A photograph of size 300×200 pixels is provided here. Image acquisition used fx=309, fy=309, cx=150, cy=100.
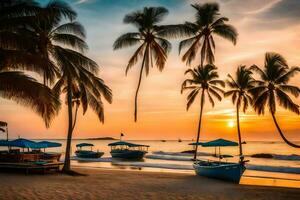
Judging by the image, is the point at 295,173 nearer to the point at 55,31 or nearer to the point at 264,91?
the point at 264,91

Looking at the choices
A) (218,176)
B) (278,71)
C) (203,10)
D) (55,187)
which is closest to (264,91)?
(278,71)

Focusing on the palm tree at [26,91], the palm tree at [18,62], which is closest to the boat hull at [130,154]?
the palm tree at [18,62]

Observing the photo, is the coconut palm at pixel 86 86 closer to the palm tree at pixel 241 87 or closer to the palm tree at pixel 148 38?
the palm tree at pixel 148 38

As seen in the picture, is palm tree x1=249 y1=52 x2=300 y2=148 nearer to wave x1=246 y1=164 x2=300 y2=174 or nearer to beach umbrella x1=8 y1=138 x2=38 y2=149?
wave x1=246 y1=164 x2=300 y2=174

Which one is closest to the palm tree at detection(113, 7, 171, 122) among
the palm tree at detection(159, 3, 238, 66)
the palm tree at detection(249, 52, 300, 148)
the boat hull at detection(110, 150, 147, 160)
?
the palm tree at detection(159, 3, 238, 66)

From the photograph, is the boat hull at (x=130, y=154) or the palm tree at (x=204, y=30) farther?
the boat hull at (x=130, y=154)

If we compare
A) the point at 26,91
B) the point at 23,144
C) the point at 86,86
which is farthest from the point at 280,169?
the point at 26,91

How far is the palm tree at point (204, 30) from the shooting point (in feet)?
104

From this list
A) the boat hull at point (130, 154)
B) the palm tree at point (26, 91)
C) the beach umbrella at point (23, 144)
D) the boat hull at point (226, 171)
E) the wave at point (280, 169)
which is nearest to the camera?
the palm tree at point (26, 91)

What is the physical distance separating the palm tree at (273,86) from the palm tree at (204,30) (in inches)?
276

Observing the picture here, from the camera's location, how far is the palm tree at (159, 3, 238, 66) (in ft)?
104

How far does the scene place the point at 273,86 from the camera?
35.6 metres

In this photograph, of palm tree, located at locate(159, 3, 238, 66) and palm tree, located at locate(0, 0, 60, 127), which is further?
palm tree, located at locate(159, 3, 238, 66)

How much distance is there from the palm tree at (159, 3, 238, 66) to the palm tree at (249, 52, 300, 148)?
7.00m
